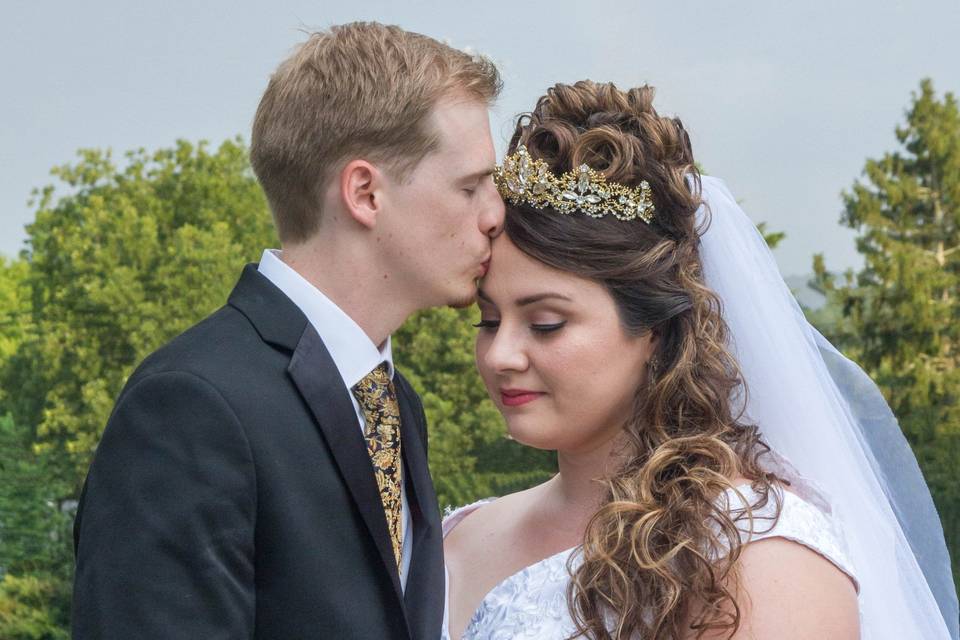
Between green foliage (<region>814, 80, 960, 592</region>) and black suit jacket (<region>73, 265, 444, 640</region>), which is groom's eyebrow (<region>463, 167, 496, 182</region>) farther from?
green foliage (<region>814, 80, 960, 592</region>)

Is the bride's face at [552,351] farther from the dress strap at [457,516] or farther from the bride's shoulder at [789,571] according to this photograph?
the dress strap at [457,516]

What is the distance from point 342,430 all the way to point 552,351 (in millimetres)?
805

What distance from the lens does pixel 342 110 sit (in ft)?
11.0

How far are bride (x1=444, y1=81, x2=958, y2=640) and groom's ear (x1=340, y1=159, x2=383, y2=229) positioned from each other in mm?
556

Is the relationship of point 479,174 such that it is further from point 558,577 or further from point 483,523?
point 483,523

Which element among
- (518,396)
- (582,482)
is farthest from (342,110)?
(582,482)

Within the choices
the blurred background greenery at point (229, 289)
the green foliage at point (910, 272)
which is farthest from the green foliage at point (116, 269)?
the green foliage at point (910, 272)

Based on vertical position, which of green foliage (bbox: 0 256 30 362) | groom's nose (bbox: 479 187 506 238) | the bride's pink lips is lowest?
the bride's pink lips

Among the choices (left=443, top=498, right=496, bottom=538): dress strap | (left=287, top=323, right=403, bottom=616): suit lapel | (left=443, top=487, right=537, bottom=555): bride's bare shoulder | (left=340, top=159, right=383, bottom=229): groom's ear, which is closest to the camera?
(left=287, top=323, right=403, bottom=616): suit lapel

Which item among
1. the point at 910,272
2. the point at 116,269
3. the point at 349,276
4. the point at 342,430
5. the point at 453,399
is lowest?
the point at 342,430

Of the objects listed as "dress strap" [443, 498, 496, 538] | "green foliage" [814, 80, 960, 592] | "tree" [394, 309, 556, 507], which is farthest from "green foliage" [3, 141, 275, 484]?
"dress strap" [443, 498, 496, 538]

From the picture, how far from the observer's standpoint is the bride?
11.5 feet

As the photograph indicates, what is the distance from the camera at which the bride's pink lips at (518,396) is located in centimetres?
380

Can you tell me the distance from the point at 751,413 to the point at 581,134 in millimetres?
1119
